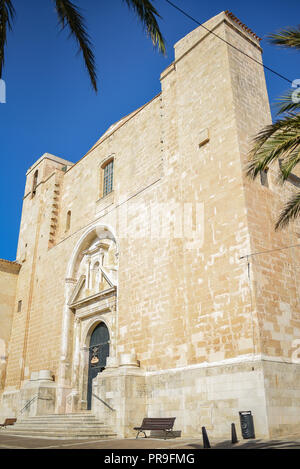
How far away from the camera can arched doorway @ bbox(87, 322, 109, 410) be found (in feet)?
46.5

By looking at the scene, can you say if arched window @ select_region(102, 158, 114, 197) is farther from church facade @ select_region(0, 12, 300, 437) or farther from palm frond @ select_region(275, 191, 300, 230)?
palm frond @ select_region(275, 191, 300, 230)

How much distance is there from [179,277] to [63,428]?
496 cm

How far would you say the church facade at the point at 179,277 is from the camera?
915cm

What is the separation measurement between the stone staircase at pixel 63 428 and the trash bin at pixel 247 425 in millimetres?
3547

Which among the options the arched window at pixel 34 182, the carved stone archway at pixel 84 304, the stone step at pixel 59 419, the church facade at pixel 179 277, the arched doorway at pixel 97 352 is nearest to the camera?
the church facade at pixel 179 277

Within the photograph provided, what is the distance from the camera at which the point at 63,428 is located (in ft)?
35.6

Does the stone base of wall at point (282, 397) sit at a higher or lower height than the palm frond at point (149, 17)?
lower

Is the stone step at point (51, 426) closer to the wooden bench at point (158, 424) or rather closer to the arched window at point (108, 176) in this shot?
the wooden bench at point (158, 424)

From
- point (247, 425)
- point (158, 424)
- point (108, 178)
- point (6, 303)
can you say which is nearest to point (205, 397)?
point (158, 424)

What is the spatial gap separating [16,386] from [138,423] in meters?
8.65

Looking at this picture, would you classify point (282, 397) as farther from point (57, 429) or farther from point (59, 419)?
point (59, 419)

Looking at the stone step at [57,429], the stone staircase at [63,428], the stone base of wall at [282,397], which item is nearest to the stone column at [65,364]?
the stone staircase at [63,428]

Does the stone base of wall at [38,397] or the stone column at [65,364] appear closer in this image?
the stone base of wall at [38,397]
